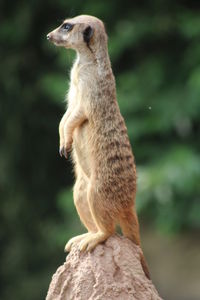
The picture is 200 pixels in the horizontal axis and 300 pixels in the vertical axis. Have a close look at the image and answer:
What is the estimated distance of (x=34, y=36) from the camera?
36.2ft

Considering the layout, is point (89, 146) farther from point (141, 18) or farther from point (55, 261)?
point (55, 261)

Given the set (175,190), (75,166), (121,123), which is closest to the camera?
(121,123)

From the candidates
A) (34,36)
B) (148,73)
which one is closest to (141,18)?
(148,73)

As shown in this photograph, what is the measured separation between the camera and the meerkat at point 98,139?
4277mm

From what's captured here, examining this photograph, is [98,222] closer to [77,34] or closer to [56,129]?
[77,34]

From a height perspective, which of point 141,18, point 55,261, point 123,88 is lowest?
point 55,261

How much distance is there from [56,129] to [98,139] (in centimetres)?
665

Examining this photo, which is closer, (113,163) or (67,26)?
(113,163)

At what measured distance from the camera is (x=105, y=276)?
4145 millimetres

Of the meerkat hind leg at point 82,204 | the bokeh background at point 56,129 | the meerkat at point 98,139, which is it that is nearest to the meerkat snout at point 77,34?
the meerkat at point 98,139

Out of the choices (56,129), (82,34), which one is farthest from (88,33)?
(56,129)

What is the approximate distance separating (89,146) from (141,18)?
231 inches

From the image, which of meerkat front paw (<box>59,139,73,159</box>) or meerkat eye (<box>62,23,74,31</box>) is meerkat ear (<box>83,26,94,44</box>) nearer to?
meerkat eye (<box>62,23,74,31</box>)

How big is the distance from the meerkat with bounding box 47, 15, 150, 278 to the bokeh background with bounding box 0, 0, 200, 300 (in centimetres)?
475
